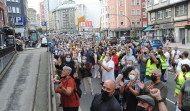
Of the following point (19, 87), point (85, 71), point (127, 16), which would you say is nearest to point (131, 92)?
point (85, 71)

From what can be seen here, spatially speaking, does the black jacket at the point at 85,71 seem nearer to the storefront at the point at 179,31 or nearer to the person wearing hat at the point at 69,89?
the person wearing hat at the point at 69,89

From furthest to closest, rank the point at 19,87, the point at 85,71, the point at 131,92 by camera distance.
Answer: the point at 19,87 → the point at 85,71 → the point at 131,92

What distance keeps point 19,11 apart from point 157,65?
54708 millimetres

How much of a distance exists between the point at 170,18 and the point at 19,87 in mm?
32174

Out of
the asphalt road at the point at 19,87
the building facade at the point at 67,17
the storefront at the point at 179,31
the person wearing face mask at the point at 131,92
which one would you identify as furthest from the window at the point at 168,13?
the building facade at the point at 67,17

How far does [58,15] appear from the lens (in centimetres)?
17750

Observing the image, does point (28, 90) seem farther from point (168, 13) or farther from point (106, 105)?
point (168, 13)

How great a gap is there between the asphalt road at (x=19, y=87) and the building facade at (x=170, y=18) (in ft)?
80.1

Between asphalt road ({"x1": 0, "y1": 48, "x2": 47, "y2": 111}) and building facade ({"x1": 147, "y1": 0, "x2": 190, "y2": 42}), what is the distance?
24.4m

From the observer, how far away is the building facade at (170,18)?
103ft

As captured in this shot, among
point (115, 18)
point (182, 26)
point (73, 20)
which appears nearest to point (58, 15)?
point (73, 20)

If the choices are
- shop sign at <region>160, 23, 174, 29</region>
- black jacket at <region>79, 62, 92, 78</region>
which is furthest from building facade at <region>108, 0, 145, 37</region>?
black jacket at <region>79, 62, 92, 78</region>

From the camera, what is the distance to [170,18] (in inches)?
1398

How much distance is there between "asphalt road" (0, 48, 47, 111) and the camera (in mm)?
7695
